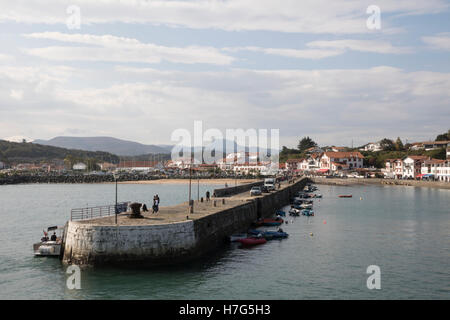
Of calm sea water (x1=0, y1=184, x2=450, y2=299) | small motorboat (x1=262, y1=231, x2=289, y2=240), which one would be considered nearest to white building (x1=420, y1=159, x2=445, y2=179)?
calm sea water (x1=0, y1=184, x2=450, y2=299)

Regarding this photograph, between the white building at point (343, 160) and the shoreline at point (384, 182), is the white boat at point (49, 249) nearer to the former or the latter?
the shoreline at point (384, 182)

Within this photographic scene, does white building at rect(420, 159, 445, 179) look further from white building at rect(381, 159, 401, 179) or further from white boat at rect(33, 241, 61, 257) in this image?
white boat at rect(33, 241, 61, 257)

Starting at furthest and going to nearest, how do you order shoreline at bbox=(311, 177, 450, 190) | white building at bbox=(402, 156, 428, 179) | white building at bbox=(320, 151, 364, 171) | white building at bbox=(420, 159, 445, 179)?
white building at bbox=(320, 151, 364, 171), white building at bbox=(402, 156, 428, 179), white building at bbox=(420, 159, 445, 179), shoreline at bbox=(311, 177, 450, 190)

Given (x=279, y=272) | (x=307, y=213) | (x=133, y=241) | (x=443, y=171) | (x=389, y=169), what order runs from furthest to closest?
(x=389, y=169) → (x=443, y=171) → (x=307, y=213) → (x=279, y=272) → (x=133, y=241)

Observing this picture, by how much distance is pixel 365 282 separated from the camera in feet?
87.7

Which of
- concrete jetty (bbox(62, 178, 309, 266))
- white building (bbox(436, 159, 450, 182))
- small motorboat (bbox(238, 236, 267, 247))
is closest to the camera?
concrete jetty (bbox(62, 178, 309, 266))

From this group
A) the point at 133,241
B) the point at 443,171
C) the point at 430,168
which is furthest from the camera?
the point at 430,168

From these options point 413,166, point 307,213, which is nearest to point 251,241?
point 307,213

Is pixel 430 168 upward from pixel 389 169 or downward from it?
upward

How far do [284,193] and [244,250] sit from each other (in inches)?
1762

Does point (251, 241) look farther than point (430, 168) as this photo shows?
No

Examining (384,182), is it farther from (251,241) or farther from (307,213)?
(251,241)
